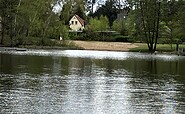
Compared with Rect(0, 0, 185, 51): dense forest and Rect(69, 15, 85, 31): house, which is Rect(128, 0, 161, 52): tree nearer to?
Rect(0, 0, 185, 51): dense forest

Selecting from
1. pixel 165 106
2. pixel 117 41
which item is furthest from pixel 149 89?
pixel 117 41

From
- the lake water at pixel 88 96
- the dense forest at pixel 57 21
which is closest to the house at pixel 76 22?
the dense forest at pixel 57 21

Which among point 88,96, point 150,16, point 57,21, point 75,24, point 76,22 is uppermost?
point 76,22

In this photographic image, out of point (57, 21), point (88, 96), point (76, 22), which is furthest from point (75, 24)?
point (88, 96)

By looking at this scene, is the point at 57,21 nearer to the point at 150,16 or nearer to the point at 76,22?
the point at 150,16

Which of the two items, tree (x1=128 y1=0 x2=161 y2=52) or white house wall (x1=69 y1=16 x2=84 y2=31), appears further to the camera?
white house wall (x1=69 y1=16 x2=84 y2=31)

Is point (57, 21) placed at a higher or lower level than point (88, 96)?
higher

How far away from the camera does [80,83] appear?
22.5m

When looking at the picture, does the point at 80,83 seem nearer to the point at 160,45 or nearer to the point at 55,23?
the point at 55,23

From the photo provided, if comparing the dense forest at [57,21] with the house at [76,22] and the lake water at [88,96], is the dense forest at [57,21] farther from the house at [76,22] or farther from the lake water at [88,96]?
the lake water at [88,96]

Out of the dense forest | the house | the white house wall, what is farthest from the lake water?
the white house wall

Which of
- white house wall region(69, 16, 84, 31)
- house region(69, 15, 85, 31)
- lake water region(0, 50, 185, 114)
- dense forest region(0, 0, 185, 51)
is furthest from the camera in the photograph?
white house wall region(69, 16, 84, 31)

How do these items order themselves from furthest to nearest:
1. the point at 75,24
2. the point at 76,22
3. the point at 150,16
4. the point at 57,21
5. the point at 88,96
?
1. the point at 75,24
2. the point at 76,22
3. the point at 57,21
4. the point at 150,16
5. the point at 88,96

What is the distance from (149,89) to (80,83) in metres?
3.89
